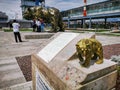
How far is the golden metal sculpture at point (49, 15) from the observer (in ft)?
46.8

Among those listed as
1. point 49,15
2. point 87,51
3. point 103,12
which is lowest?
point 87,51

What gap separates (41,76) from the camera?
7.47ft

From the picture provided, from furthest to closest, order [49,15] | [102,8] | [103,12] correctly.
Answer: [102,8]
[103,12]
[49,15]

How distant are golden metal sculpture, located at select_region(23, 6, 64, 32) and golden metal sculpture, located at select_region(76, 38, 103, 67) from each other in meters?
12.6

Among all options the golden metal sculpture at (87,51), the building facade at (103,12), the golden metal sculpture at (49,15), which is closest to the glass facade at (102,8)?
the building facade at (103,12)

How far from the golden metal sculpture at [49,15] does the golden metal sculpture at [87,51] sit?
12.6 metres

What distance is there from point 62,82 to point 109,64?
793mm

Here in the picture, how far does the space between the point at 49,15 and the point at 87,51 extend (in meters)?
13.2

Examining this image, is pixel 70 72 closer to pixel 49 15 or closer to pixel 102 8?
pixel 49 15

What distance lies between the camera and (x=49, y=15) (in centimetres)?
1438

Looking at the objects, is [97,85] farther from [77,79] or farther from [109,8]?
[109,8]

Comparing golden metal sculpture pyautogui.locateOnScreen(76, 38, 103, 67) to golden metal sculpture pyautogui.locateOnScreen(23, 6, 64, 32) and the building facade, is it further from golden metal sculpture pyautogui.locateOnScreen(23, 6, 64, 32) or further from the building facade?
the building facade

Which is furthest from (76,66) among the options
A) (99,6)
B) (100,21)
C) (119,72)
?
(100,21)

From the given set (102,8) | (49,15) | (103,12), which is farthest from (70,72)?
(102,8)
